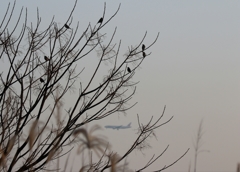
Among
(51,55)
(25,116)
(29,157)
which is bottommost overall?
(29,157)

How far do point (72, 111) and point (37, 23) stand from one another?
0.93 meters

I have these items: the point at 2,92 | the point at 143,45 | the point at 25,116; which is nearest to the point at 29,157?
the point at 25,116

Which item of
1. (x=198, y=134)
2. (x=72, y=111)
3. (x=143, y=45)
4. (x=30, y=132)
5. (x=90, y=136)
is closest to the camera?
(x=30, y=132)

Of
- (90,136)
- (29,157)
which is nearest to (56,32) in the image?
(29,157)

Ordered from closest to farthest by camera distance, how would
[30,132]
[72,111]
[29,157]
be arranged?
[30,132] → [29,157] → [72,111]

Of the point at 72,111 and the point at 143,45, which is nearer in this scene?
the point at 72,111

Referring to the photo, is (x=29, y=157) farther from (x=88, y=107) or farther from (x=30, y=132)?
(x=30, y=132)

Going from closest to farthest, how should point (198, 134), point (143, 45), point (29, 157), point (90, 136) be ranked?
point (90, 136) → point (29, 157) → point (143, 45) → point (198, 134)

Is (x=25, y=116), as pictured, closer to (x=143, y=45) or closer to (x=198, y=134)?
(x=143, y=45)

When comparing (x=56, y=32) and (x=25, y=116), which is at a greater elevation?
(x=56, y=32)

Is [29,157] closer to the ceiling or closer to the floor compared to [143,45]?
closer to the floor

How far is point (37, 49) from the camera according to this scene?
438 cm

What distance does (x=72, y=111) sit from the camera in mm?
4141

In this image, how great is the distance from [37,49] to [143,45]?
108 cm
